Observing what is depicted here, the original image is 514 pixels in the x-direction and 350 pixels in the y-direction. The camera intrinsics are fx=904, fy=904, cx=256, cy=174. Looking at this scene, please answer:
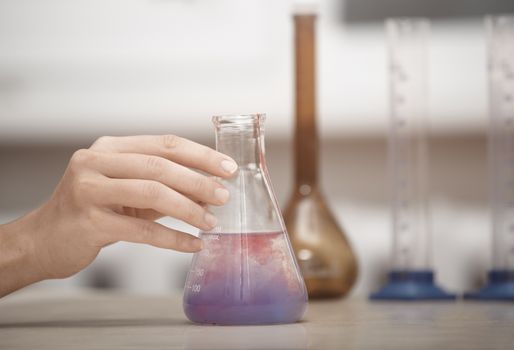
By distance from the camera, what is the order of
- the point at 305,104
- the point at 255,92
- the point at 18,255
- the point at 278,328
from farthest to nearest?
the point at 255,92 → the point at 305,104 → the point at 18,255 → the point at 278,328

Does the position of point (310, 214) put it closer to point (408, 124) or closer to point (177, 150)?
point (408, 124)

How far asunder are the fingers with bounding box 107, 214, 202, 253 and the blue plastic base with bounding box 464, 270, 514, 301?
1.59 ft

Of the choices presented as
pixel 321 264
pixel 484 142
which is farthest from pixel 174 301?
pixel 484 142

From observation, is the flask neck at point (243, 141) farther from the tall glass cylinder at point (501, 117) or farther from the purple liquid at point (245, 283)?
the tall glass cylinder at point (501, 117)

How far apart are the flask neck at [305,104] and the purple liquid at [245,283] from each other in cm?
44

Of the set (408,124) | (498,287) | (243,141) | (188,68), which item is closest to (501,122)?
(408,124)

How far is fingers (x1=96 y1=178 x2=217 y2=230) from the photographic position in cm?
84

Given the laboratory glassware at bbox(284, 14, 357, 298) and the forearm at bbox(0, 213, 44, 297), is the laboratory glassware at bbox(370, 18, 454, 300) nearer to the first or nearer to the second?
the laboratory glassware at bbox(284, 14, 357, 298)

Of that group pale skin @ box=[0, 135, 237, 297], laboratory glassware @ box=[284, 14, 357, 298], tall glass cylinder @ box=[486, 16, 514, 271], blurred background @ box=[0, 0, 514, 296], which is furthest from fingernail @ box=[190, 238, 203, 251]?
blurred background @ box=[0, 0, 514, 296]

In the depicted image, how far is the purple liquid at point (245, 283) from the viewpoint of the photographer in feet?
2.69

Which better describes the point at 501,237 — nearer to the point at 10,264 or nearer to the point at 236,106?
the point at 10,264

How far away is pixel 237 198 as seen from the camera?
0.86m

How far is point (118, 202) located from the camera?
87cm

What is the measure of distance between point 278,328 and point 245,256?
72 mm
